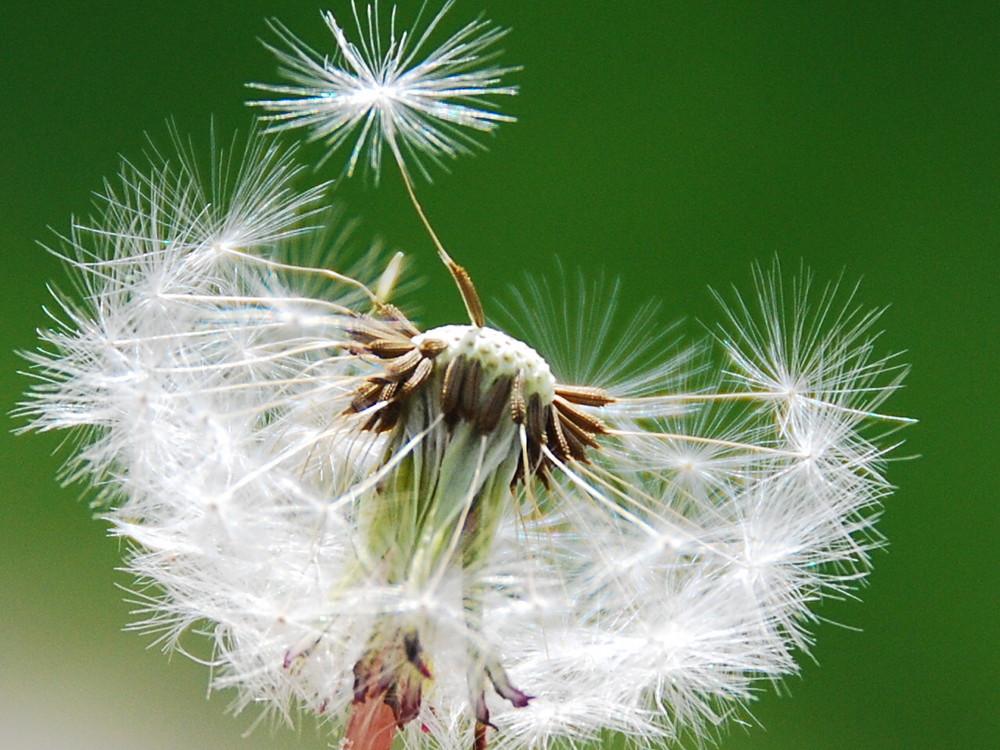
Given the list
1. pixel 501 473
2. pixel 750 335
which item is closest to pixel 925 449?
pixel 750 335

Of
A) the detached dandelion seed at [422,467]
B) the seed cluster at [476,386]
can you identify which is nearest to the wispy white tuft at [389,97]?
the detached dandelion seed at [422,467]

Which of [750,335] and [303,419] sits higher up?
[750,335]

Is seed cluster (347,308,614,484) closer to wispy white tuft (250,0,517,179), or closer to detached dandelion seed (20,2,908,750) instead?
detached dandelion seed (20,2,908,750)

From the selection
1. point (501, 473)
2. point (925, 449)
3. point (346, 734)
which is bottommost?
point (346, 734)

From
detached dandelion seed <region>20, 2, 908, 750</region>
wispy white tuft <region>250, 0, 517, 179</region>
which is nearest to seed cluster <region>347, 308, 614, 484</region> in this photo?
detached dandelion seed <region>20, 2, 908, 750</region>

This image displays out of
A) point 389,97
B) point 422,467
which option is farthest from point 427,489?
point 389,97

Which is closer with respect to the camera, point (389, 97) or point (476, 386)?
point (476, 386)

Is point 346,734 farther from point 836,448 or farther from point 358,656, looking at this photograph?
point 836,448

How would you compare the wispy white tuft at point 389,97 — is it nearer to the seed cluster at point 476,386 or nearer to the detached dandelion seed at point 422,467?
the detached dandelion seed at point 422,467

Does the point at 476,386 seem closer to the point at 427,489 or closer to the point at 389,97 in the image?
the point at 427,489
